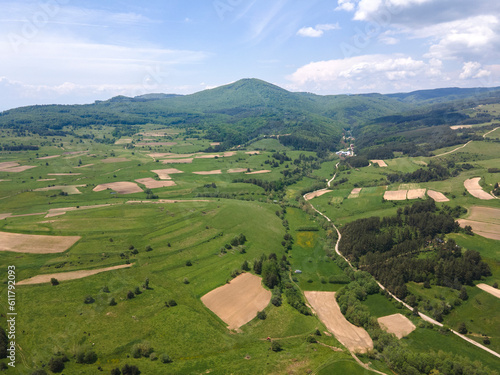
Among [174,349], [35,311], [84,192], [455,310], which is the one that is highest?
[84,192]

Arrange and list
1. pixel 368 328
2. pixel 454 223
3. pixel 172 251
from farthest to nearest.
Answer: pixel 454 223 < pixel 172 251 < pixel 368 328

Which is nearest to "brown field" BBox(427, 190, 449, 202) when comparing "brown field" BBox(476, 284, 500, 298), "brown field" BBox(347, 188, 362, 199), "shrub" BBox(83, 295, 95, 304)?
"brown field" BBox(347, 188, 362, 199)

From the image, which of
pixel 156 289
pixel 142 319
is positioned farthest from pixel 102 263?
pixel 142 319

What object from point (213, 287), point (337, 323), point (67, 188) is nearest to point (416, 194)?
point (337, 323)

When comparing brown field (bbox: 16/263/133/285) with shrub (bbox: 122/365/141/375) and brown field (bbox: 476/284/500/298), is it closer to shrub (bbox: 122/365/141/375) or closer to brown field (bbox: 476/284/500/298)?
shrub (bbox: 122/365/141/375)

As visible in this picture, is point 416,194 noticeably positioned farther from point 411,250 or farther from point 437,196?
point 411,250

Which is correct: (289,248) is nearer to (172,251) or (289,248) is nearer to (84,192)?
(172,251)

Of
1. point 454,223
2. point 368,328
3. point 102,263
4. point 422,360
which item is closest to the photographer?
point 422,360

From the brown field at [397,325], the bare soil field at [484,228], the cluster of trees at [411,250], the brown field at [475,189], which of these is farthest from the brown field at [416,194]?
the brown field at [397,325]
